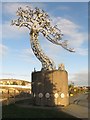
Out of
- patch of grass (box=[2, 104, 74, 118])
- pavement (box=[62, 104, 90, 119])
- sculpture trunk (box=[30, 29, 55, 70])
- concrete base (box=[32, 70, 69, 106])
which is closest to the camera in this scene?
patch of grass (box=[2, 104, 74, 118])

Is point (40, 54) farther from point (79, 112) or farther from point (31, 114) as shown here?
point (31, 114)

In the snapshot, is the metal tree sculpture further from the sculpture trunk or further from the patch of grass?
the patch of grass

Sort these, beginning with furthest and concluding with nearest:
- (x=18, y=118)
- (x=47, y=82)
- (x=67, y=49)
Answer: (x=67, y=49)
(x=47, y=82)
(x=18, y=118)

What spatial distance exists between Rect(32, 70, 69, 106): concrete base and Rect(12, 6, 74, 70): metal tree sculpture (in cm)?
105

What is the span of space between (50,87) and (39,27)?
616cm

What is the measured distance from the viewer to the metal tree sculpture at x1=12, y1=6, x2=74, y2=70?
31031mm

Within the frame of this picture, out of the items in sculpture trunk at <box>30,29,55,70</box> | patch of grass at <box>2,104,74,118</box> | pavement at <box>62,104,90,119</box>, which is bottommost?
pavement at <box>62,104,90,119</box>

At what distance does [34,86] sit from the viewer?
104ft

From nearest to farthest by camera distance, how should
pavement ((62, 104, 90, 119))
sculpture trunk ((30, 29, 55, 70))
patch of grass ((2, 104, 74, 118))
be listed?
patch of grass ((2, 104, 74, 118)) → pavement ((62, 104, 90, 119)) → sculpture trunk ((30, 29, 55, 70))

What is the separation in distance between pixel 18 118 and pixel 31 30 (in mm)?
14388

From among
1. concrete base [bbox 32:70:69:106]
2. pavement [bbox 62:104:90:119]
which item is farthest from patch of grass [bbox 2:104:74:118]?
concrete base [bbox 32:70:69:106]

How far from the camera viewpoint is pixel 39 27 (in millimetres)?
31406

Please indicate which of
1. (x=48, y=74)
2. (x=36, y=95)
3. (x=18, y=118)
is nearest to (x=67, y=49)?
(x=48, y=74)

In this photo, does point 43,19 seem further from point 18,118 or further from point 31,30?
point 18,118
